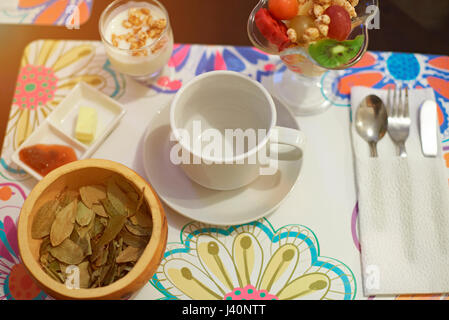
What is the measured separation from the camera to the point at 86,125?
0.78 m

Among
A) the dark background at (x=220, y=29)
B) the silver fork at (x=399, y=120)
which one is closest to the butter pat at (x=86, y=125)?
the dark background at (x=220, y=29)

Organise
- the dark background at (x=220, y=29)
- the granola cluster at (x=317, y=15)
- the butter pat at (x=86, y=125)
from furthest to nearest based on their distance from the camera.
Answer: the dark background at (x=220, y=29) < the butter pat at (x=86, y=125) < the granola cluster at (x=317, y=15)

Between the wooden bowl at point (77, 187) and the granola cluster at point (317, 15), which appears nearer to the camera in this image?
the wooden bowl at point (77, 187)

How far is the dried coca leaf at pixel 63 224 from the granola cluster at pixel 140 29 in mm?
337

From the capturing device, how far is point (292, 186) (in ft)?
2.31

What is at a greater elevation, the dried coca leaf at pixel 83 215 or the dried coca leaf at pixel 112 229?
the dried coca leaf at pixel 83 215

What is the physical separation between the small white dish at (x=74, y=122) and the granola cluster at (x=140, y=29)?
0.12 metres

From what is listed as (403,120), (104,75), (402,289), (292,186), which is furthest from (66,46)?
(402,289)

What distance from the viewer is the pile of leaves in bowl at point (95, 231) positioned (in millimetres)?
642

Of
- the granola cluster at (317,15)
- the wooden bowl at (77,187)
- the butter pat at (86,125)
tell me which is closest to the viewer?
the wooden bowl at (77,187)

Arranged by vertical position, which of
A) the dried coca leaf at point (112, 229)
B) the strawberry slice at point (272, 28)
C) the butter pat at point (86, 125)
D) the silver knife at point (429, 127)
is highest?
the strawberry slice at point (272, 28)

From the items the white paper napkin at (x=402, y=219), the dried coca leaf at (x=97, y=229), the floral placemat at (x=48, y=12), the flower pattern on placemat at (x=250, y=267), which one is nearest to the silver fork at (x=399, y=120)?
the white paper napkin at (x=402, y=219)

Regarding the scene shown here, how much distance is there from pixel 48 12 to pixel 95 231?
1.93ft

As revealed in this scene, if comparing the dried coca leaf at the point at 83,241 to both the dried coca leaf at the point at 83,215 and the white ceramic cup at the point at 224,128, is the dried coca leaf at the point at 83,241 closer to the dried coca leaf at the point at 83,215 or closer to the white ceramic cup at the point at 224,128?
the dried coca leaf at the point at 83,215
